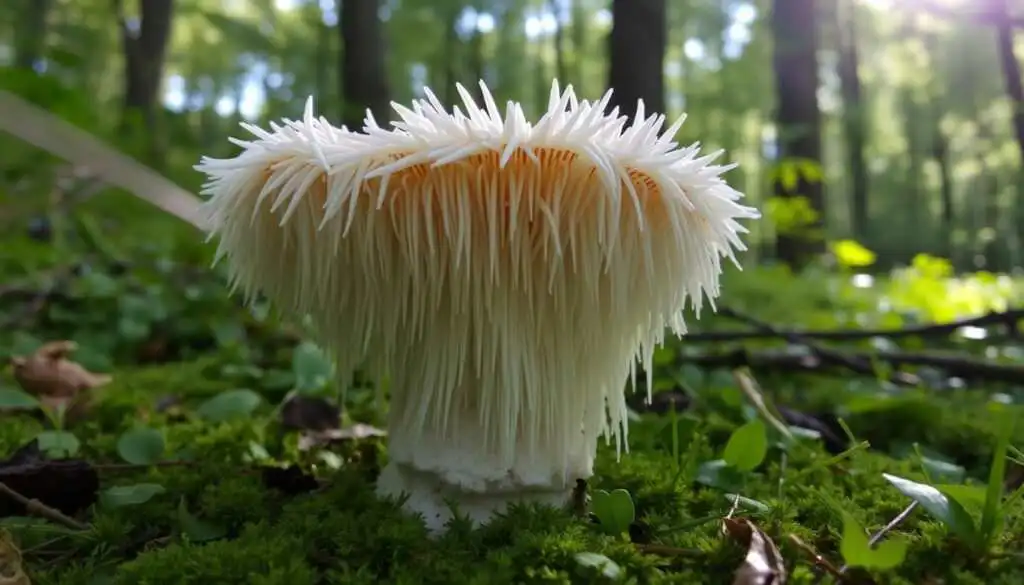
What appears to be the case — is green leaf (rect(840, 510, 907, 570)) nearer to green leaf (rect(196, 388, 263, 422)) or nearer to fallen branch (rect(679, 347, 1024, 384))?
green leaf (rect(196, 388, 263, 422))

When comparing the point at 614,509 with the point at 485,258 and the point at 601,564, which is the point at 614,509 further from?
the point at 485,258

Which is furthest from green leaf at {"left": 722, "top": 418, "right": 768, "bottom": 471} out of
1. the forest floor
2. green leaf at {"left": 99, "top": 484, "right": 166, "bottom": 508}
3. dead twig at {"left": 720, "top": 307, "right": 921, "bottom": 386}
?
dead twig at {"left": 720, "top": 307, "right": 921, "bottom": 386}

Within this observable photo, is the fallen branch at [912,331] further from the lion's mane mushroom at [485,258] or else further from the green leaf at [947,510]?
the green leaf at [947,510]

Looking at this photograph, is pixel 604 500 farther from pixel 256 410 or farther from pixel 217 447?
pixel 256 410

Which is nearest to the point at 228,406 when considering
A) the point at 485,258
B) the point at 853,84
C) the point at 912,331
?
the point at 485,258

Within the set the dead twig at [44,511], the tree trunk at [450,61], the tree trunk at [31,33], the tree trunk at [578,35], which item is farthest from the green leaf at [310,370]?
the tree trunk at [578,35]
